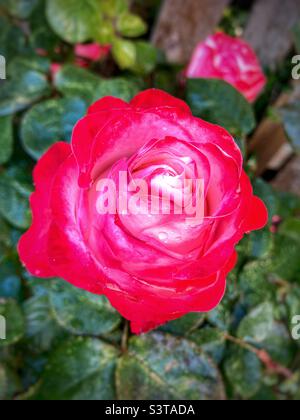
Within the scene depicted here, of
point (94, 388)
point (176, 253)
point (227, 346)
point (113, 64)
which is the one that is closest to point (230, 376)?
point (227, 346)

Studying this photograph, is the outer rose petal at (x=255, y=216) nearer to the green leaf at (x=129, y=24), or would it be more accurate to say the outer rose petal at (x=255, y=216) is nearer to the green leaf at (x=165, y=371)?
the green leaf at (x=165, y=371)

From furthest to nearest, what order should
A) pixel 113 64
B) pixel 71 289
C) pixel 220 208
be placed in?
pixel 113 64
pixel 71 289
pixel 220 208

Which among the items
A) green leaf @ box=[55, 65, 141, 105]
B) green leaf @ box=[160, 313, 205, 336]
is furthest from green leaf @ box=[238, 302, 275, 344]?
green leaf @ box=[55, 65, 141, 105]

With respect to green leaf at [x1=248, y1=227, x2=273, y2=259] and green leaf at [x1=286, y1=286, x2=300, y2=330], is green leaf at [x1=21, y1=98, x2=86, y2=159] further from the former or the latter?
green leaf at [x1=286, y1=286, x2=300, y2=330]

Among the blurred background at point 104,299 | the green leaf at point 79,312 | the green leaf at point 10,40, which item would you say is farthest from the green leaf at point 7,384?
the green leaf at point 10,40

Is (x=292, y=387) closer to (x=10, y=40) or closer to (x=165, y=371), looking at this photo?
(x=165, y=371)
